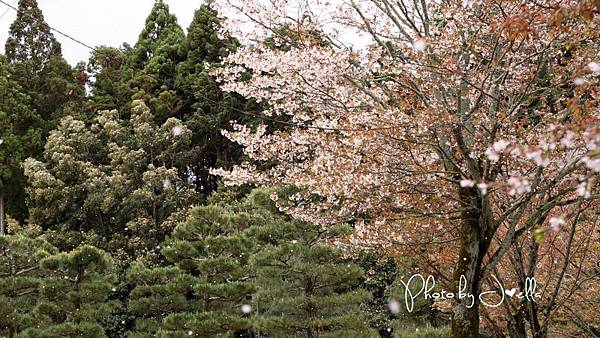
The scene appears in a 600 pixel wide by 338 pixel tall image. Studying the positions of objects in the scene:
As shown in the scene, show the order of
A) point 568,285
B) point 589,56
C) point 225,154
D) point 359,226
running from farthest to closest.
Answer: point 225,154 → point 568,285 → point 359,226 → point 589,56

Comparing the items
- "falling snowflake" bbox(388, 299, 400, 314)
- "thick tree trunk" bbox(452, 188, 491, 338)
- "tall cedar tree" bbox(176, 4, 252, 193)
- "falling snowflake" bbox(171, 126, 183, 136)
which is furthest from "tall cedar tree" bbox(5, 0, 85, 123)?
"thick tree trunk" bbox(452, 188, 491, 338)

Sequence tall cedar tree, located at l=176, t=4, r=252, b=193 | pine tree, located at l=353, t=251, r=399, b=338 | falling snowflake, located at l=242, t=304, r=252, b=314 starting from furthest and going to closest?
1. tall cedar tree, located at l=176, t=4, r=252, b=193
2. pine tree, located at l=353, t=251, r=399, b=338
3. falling snowflake, located at l=242, t=304, r=252, b=314

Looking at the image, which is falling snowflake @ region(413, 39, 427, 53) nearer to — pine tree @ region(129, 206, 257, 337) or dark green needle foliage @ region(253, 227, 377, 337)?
dark green needle foliage @ region(253, 227, 377, 337)

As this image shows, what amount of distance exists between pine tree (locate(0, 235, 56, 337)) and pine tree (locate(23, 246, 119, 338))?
22 centimetres

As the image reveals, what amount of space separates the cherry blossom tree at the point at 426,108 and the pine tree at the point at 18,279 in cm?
714

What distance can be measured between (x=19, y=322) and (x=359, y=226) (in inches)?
306

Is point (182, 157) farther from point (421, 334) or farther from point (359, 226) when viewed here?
point (359, 226)

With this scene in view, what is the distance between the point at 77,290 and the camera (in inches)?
419

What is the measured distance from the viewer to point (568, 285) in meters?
6.56

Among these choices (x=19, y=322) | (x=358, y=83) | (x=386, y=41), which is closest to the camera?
(x=358, y=83)

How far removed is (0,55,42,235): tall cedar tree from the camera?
16788 mm

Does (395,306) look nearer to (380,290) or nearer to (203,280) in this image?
(380,290)

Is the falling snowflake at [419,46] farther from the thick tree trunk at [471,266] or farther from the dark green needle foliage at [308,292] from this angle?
the dark green needle foliage at [308,292]

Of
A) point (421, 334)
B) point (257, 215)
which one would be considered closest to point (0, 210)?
point (257, 215)
